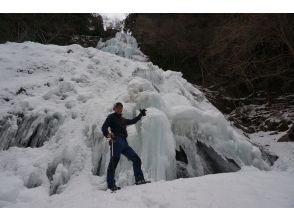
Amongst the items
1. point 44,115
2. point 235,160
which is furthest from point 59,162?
point 235,160

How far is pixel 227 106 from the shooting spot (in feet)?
47.5

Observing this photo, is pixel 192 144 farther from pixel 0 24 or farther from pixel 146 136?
pixel 0 24

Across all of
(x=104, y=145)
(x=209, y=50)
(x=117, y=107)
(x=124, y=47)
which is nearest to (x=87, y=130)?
(x=104, y=145)

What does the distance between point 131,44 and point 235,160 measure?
42.5 feet

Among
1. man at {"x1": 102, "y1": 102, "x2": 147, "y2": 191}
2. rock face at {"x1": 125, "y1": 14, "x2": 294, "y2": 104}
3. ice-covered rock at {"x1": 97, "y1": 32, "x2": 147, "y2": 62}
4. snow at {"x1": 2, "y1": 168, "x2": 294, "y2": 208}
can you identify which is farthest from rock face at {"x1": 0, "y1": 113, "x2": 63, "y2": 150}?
ice-covered rock at {"x1": 97, "y1": 32, "x2": 147, "y2": 62}

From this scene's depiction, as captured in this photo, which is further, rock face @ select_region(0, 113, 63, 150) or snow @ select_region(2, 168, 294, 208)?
rock face @ select_region(0, 113, 63, 150)

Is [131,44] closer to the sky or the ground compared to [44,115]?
closer to the sky

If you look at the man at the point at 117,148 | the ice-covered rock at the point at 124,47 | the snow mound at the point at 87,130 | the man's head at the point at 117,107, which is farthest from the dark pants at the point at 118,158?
the ice-covered rock at the point at 124,47

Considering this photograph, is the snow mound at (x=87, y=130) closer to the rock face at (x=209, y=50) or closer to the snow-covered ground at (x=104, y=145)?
the snow-covered ground at (x=104, y=145)

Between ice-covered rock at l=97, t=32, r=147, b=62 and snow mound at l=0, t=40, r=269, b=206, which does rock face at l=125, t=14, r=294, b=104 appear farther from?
snow mound at l=0, t=40, r=269, b=206

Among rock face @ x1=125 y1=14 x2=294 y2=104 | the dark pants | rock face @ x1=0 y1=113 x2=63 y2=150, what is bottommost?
the dark pants

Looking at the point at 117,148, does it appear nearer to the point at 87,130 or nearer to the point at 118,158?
the point at 118,158

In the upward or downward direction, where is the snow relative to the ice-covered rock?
downward

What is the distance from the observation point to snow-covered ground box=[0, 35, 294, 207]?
172 inches
